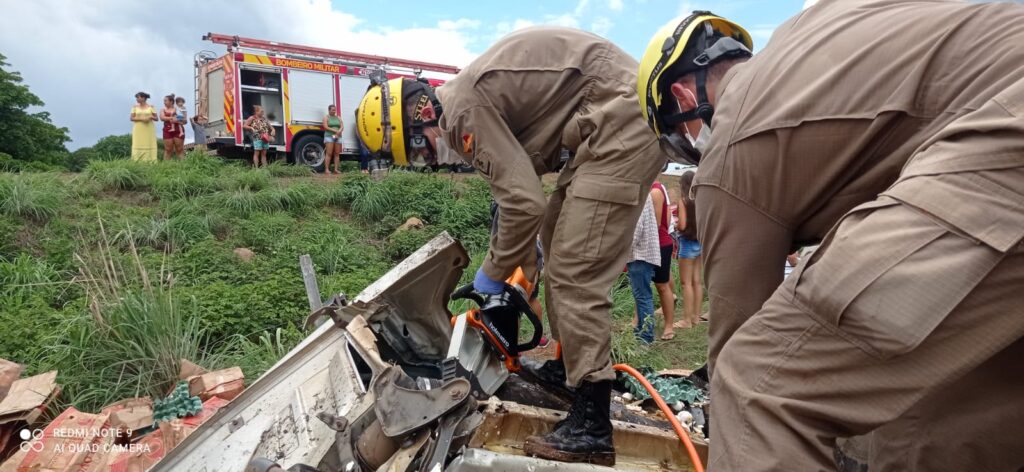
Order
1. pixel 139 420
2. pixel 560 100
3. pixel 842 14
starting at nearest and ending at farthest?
pixel 842 14 → pixel 560 100 → pixel 139 420

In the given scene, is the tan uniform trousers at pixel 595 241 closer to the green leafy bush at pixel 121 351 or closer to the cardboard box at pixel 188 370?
the cardboard box at pixel 188 370

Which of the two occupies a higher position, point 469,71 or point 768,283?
point 469,71

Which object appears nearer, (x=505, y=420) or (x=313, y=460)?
(x=313, y=460)

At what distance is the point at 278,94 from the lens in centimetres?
1262

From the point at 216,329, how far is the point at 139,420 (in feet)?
4.01

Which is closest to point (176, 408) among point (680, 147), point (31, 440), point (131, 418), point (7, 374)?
point (131, 418)

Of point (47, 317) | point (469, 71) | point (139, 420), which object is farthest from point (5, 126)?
point (469, 71)

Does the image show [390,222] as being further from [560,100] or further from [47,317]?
[560,100]

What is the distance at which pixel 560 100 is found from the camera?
2.48 m

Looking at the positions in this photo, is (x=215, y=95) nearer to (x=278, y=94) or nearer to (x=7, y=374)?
(x=278, y=94)

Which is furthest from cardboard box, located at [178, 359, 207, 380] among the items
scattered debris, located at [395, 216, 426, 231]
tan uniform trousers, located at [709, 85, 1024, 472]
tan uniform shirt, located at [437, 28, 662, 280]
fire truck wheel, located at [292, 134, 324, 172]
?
fire truck wheel, located at [292, 134, 324, 172]

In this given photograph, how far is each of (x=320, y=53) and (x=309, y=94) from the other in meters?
0.89


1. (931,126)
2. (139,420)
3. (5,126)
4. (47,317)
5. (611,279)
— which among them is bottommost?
(139,420)

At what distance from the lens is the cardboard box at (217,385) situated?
3.11m
